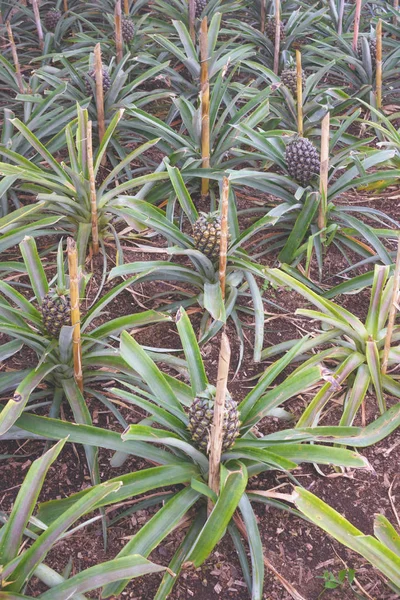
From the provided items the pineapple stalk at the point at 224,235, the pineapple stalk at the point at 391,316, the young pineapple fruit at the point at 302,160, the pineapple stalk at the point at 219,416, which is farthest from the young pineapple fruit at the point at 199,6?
the pineapple stalk at the point at 219,416

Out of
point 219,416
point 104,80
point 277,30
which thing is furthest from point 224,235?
point 277,30

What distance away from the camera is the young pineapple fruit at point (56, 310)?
1631 millimetres

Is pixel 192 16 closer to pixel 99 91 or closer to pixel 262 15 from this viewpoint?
pixel 262 15

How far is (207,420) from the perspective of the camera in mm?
1412

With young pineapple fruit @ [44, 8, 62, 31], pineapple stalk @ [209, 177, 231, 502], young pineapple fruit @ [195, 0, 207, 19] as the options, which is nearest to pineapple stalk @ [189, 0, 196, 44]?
young pineapple fruit @ [195, 0, 207, 19]

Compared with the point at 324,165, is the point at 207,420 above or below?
below

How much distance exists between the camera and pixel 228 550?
150cm

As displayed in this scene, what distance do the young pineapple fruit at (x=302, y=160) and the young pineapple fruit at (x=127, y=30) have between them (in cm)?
126

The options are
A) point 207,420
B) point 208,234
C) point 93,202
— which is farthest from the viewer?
point 93,202

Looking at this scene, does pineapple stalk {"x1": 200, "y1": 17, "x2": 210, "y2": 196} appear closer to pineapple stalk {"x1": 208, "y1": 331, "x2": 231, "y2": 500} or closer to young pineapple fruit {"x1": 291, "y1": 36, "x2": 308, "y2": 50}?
young pineapple fruit {"x1": 291, "y1": 36, "x2": 308, "y2": 50}

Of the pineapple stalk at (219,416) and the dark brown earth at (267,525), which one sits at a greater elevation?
the pineapple stalk at (219,416)

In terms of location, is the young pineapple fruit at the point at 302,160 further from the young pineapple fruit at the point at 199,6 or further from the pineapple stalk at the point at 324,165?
the young pineapple fruit at the point at 199,6

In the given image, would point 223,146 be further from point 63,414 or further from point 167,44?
point 63,414

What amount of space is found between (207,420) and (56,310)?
49cm
